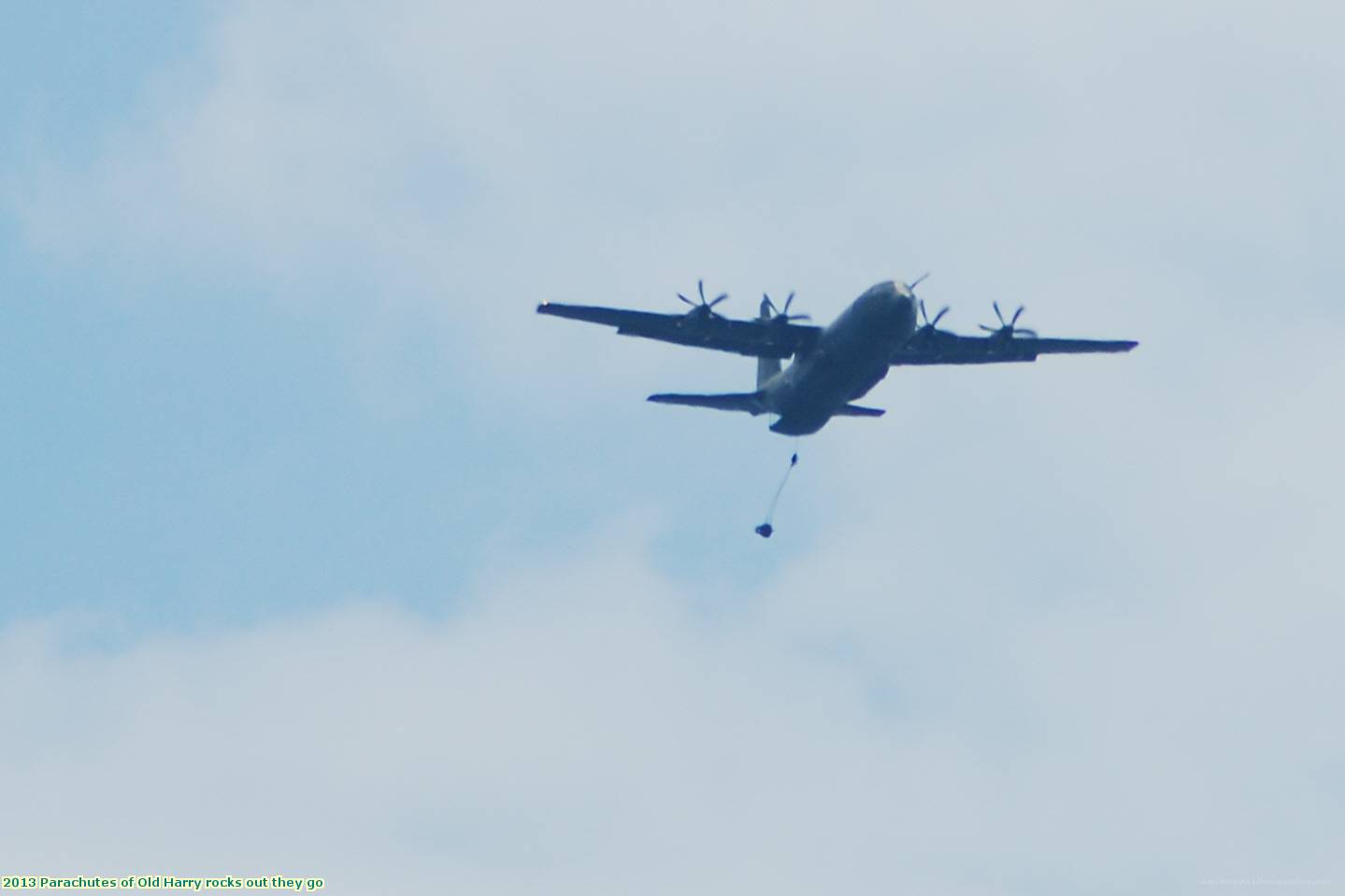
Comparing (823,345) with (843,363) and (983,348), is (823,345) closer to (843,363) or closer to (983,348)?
(843,363)

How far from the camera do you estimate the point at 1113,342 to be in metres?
76.9

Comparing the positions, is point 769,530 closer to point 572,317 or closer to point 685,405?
point 685,405

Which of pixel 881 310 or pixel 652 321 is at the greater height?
pixel 652 321

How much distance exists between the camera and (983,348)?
75.4 meters

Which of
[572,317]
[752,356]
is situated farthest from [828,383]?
[572,317]

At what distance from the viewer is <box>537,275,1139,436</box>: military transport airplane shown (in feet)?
222

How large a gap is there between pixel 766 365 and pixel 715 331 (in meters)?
5.04

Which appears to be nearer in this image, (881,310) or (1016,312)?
(881,310)

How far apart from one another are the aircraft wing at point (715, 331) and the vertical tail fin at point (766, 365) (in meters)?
1.19

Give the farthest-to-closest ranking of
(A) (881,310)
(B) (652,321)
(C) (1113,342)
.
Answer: (C) (1113,342) < (B) (652,321) < (A) (881,310)

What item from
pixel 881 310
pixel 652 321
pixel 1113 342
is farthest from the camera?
pixel 1113 342

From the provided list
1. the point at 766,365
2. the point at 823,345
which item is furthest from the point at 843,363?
the point at 766,365

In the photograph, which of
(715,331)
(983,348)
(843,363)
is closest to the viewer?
(843,363)

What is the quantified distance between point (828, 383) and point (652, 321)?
6202mm
